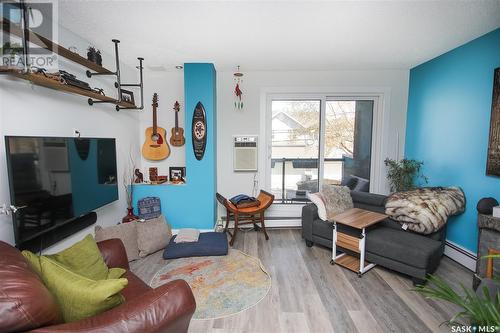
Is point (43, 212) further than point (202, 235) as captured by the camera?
No

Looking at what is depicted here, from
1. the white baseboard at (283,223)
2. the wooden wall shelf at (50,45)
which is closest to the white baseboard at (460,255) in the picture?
the white baseboard at (283,223)

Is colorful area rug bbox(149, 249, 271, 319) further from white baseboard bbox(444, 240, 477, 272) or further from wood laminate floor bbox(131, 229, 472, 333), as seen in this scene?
white baseboard bbox(444, 240, 477, 272)

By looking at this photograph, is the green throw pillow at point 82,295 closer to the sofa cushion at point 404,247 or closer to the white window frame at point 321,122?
the sofa cushion at point 404,247

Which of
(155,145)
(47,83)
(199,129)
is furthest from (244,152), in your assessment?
(47,83)

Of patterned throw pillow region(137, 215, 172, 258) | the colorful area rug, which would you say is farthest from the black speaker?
patterned throw pillow region(137, 215, 172, 258)

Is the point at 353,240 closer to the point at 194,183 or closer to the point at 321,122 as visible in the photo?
the point at 321,122

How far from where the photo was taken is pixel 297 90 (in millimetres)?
3709

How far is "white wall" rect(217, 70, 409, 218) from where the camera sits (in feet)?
12.1

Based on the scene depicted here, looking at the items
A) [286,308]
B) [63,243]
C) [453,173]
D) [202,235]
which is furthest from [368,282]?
[63,243]

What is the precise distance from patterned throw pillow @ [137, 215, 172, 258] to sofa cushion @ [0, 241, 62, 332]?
74.8 inches

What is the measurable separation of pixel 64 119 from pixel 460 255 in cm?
428

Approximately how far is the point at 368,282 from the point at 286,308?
0.92 metres

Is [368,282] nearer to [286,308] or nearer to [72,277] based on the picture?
[286,308]

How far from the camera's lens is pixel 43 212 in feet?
5.76
